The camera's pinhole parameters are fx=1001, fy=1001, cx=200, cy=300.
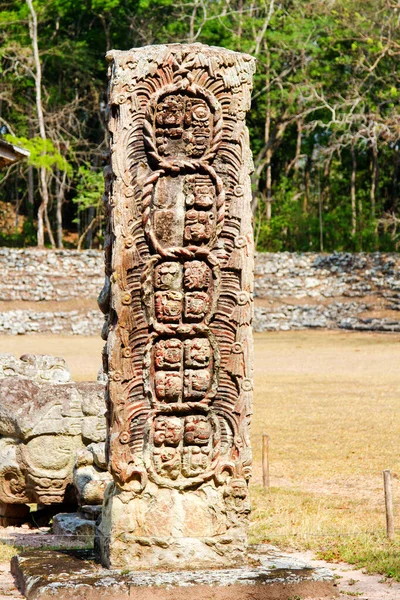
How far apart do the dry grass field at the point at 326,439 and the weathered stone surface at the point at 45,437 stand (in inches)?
64.0

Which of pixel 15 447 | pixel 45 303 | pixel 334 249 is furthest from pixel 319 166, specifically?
pixel 15 447

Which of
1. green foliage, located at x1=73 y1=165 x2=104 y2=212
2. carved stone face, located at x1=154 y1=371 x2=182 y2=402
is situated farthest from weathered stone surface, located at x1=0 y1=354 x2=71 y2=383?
green foliage, located at x1=73 y1=165 x2=104 y2=212

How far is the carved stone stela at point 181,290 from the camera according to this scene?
20.9 ft

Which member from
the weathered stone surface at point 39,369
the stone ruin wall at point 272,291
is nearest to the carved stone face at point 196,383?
the weathered stone surface at point 39,369

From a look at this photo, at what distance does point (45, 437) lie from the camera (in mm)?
8297

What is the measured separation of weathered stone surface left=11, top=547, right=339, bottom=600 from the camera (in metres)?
5.68

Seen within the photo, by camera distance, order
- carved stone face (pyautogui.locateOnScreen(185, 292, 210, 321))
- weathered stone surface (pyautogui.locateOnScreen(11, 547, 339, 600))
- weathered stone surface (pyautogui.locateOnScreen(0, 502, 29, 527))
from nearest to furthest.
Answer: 1. weathered stone surface (pyautogui.locateOnScreen(11, 547, 339, 600))
2. carved stone face (pyautogui.locateOnScreen(185, 292, 210, 321))
3. weathered stone surface (pyautogui.locateOnScreen(0, 502, 29, 527))

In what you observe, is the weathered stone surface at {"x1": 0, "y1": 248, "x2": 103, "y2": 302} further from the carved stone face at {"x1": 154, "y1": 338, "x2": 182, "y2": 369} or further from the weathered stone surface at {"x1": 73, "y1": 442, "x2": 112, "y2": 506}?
the carved stone face at {"x1": 154, "y1": 338, "x2": 182, "y2": 369}

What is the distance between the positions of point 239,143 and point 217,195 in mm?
378

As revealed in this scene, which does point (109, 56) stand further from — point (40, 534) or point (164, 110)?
point (40, 534)

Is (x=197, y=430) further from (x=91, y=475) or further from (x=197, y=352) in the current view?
(x=91, y=475)

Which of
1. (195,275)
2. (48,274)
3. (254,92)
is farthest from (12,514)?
(254,92)

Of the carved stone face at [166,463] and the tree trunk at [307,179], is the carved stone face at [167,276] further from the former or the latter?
the tree trunk at [307,179]

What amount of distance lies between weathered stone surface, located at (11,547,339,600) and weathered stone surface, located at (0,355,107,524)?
2024mm
